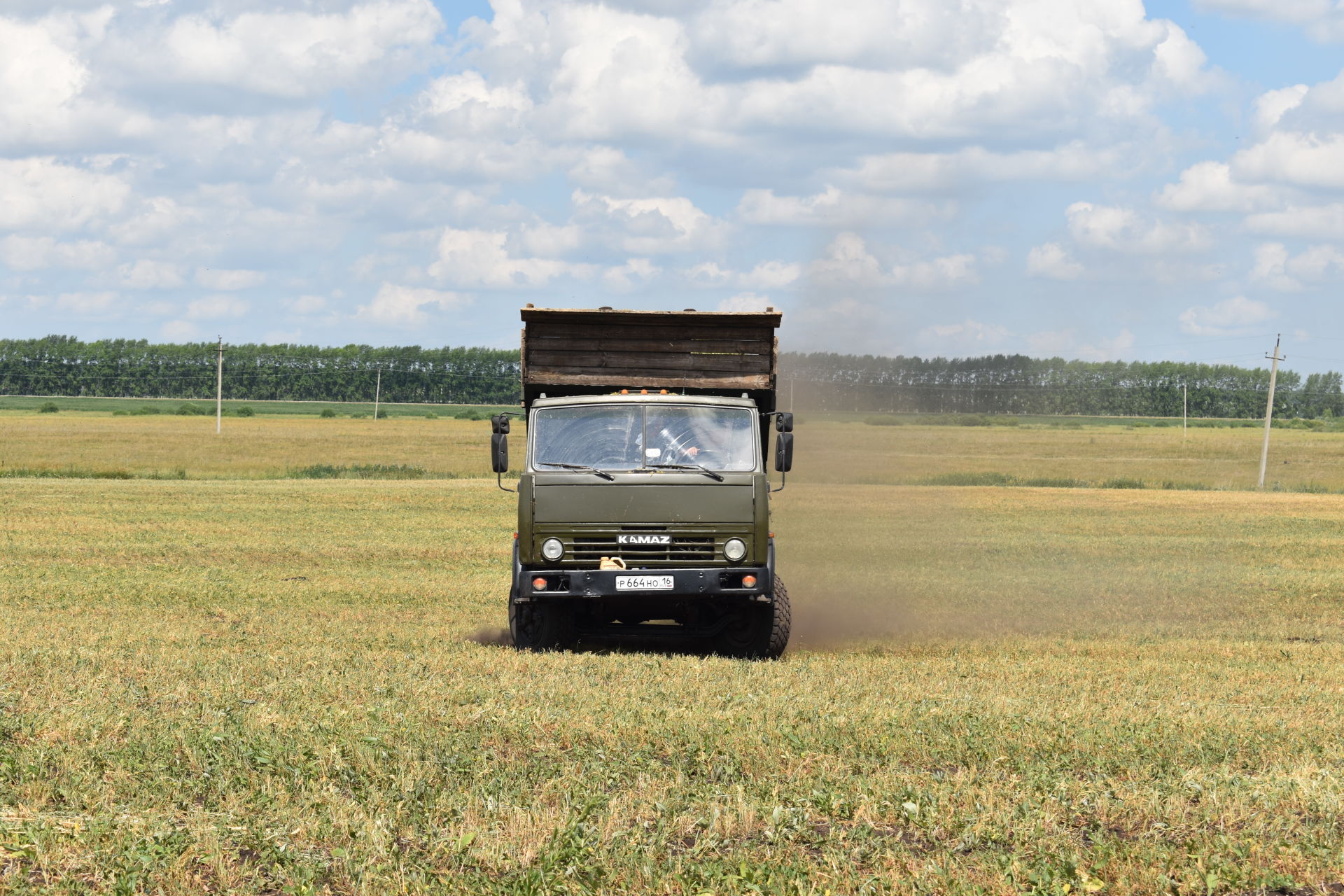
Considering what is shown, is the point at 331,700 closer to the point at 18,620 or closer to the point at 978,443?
the point at 18,620

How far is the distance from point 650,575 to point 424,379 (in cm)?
17633

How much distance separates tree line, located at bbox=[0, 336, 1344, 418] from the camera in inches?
5276

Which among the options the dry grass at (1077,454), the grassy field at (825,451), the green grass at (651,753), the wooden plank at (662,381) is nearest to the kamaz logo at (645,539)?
the green grass at (651,753)

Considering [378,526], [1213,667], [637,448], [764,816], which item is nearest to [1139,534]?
[378,526]

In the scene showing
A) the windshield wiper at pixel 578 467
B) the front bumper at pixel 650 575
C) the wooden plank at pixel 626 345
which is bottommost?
the front bumper at pixel 650 575

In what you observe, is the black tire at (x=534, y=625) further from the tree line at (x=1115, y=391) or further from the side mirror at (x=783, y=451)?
the tree line at (x=1115, y=391)

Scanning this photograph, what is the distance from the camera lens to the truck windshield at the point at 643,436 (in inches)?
478

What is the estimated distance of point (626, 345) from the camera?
1403cm

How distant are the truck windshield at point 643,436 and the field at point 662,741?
6.00 ft

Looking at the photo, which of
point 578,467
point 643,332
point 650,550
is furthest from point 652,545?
point 643,332

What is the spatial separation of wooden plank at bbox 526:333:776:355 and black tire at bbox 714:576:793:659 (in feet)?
8.31

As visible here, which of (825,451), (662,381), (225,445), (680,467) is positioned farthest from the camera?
(225,445)

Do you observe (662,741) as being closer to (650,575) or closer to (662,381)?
(650,575)

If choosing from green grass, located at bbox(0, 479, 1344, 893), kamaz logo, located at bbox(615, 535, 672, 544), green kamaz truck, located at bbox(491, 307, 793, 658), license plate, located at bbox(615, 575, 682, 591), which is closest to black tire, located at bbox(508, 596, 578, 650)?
green kamaz truck, located at bbox(491, 307, 793, 658)
